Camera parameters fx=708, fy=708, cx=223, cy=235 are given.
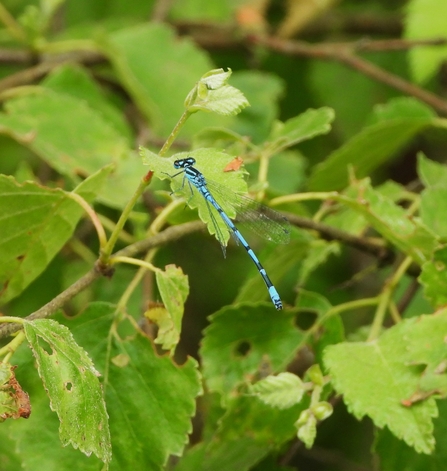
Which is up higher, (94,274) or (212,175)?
(212,175)

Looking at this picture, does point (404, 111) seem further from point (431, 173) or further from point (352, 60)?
point (352, 60)

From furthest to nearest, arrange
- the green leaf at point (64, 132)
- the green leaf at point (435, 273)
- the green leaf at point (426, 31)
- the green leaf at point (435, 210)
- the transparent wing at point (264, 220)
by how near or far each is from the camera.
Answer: the green leaf at point (426, 31) → the green leaf at point (64, 132) → the green leaf at point (435, 210) → the transparent wing at point (264, 220) → the green leaf at point (435, 273)

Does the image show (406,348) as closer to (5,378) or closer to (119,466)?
(119,466)

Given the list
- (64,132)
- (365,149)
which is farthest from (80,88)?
(365,149)

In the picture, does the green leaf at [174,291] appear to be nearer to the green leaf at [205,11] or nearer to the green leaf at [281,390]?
the green leaf at [281,390]

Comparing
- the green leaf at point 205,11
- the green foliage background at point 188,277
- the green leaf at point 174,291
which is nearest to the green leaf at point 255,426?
the green foliage background at point 188,277

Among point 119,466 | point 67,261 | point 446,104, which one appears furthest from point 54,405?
point 446,104
